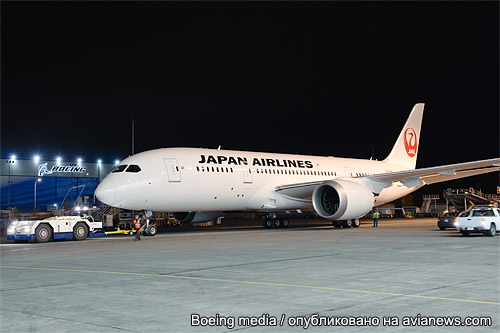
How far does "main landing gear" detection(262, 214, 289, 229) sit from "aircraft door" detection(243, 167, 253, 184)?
403cm

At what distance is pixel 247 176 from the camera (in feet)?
94.0

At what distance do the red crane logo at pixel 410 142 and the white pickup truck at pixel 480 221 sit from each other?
18.5 metres

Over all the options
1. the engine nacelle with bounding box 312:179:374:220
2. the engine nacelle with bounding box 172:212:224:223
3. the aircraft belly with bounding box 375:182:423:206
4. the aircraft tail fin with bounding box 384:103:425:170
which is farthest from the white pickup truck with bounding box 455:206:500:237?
the aircraft tail fin with bounding box 384:103:425:170

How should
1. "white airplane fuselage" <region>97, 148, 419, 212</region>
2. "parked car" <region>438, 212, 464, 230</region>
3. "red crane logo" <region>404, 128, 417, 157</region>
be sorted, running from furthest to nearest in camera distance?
"red crane logo" <region>404, 128, 417, 157</region> → "parked car" <region>438, 212, 464, 230</region> → "white airplane fuselage" <region>97, 148, 419, 212</region>

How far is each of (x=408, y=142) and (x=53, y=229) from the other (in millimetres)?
27190

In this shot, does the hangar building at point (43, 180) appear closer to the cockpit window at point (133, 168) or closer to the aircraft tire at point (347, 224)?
the aircraft tire at point (347, 224)

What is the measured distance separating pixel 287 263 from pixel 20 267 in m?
6.39

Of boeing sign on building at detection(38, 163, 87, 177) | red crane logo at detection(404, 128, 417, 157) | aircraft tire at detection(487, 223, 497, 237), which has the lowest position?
aircraft tire at detection(487, 223, 497, 237)

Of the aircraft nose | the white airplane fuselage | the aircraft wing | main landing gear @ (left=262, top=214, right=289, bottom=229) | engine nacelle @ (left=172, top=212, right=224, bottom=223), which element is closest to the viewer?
the aircraft nose

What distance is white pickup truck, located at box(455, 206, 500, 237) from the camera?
2145 centimetres

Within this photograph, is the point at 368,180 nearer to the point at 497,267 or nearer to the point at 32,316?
the point at 497,267

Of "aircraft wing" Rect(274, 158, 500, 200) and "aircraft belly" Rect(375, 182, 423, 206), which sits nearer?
"aircraft wing" Rect(274, 158, 500, 200)

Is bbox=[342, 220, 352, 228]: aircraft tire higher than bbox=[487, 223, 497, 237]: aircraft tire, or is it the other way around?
bbox=[487, 223, 497, 237]: aircraft tire

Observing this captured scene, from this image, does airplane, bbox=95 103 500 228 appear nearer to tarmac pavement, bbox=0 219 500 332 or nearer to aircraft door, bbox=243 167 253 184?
aircraft door, bbox=243 167 253 184
